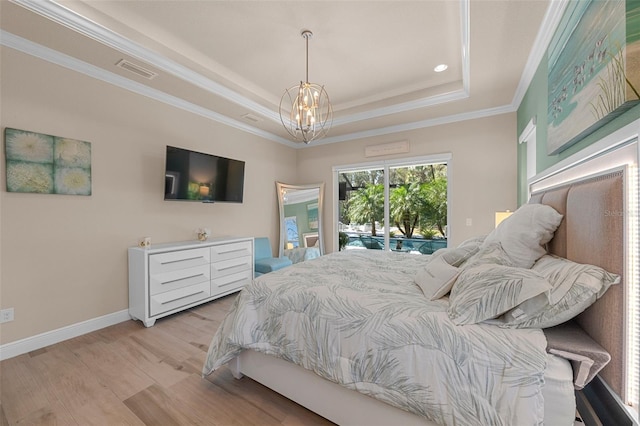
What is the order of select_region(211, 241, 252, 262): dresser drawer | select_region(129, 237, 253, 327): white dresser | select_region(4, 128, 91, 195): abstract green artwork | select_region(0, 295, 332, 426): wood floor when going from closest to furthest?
select_region(0, 295, 332, 426): wood floor
select_region(4, 128, 91, 195): abstract green artwork
select_region(129, 237, 253, 327): white dresser
select_region(211, 241, 252, 262): dresser drawer

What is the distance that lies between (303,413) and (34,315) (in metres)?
2.65

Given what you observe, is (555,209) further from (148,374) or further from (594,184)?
(148,374)

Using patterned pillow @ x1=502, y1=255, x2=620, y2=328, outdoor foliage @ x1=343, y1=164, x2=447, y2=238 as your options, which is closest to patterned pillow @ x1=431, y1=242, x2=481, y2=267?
patterned pillow @ x1=502, y1=255, x2=620, y2=328

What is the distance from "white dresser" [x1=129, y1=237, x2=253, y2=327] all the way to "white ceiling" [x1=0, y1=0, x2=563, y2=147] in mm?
1957

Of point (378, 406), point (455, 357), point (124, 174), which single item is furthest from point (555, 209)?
point (124, 174)

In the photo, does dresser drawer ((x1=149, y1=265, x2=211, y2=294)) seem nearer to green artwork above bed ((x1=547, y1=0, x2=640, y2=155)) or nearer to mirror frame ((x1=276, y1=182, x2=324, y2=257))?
mirror frame ((x1=276, y1=182, x2=324, y2=257))

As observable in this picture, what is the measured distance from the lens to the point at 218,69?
3.09 meters

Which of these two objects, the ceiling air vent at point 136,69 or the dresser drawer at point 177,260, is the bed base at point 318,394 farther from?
the ceiling air vent at point 136,69

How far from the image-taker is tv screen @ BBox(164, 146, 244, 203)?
126 inches

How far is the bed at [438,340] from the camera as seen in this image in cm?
94

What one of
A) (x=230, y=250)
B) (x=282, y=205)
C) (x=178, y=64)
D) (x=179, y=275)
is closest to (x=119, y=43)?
(x=178, y=64)

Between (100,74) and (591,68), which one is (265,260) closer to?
(100,74)

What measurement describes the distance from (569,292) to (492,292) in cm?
25

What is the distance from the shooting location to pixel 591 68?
1383mm
